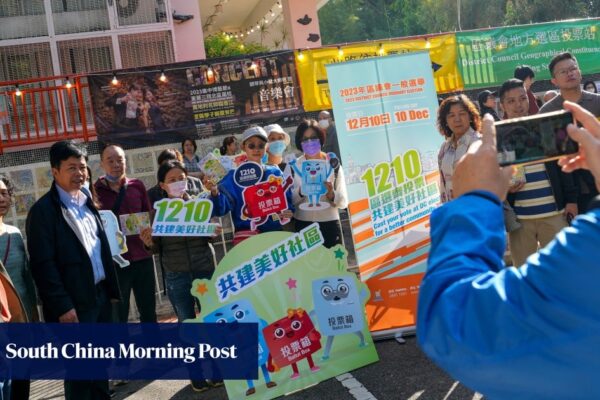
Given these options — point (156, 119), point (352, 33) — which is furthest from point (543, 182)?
point (352, 33)

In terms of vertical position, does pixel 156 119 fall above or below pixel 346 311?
above

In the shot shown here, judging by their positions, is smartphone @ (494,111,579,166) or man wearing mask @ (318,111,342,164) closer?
smartphone @ (494,111,579,166)

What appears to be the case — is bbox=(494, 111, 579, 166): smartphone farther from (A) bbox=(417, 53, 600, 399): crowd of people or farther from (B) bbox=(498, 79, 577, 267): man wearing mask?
(B) bbox=(498, 79, 577, 267): man wearing mask

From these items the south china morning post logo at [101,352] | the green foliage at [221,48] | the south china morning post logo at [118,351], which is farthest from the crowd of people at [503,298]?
Answer: the green foliage at [221,48]

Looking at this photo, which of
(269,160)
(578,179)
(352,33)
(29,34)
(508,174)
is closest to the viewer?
(508,174)

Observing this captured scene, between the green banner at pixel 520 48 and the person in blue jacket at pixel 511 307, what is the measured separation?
11.7 metres

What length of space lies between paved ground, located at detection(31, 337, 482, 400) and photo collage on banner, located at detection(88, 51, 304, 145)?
6200 millimetres

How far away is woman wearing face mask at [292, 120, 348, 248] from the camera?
226 inches

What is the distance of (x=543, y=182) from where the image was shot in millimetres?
4980

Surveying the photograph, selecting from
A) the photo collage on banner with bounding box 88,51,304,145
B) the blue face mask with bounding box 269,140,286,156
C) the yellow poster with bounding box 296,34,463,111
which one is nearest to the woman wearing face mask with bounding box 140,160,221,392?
the blue face mask with bounding box 269,140,286,156

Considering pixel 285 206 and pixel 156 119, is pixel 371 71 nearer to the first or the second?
pixel 285 206

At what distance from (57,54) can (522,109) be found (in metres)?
11.1

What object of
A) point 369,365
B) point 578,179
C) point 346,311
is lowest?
point 369,365

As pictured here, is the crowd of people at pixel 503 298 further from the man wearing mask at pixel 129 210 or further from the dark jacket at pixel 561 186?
the man wearing mask at pixel 129 210
